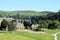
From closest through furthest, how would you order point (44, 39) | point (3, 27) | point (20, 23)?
point (44, 39)
point (3, 27)
point (20, 23)

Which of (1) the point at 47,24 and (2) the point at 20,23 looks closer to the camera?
(2) the point at 20,23

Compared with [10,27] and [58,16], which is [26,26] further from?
[58,16]

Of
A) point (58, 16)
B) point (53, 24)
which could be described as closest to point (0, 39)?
point (53, 24)

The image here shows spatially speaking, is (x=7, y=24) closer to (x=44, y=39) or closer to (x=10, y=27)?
(x=10, y=27)

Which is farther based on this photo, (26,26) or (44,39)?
(26,26)

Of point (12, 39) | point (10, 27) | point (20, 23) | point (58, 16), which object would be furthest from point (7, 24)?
point (58, 16)

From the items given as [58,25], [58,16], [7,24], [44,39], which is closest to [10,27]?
[7,24]

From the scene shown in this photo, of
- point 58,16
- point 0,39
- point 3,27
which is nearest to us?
point 0,39

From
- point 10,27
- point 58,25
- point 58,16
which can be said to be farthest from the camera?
point 58,16

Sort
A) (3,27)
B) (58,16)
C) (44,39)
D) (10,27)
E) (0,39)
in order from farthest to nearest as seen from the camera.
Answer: (58,16)
(3,27)
(10,27)
(44,39)
(0,39)
